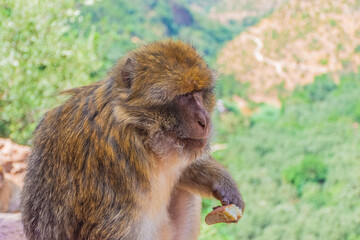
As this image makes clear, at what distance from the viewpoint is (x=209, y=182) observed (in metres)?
2.78

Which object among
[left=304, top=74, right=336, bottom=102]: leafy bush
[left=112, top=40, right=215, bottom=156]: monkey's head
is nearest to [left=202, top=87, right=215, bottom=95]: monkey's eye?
[left=112, top=40, right=215, bottom=156]: monkey's head

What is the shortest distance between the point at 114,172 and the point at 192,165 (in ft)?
2.03

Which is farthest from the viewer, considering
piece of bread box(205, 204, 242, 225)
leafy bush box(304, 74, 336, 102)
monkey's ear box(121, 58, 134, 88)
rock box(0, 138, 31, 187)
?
leafy bush box(304, 74, 336, 102)

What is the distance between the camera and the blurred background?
21.5 ft

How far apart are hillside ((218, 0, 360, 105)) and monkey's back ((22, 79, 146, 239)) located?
76.2 ft

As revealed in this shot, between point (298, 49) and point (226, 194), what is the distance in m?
25.4

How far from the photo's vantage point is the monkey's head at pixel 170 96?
2.26 metres

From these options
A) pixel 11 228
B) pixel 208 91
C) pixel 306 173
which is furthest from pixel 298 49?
pixel 208 91

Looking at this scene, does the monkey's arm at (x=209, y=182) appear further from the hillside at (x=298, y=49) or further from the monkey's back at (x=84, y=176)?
the hillside at (x=298, y=49)

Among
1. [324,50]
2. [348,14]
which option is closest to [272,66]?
[324,50]

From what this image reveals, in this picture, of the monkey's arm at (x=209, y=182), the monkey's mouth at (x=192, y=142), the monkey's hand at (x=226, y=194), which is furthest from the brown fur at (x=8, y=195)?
the monkey's mouth at (x=192, y=142)

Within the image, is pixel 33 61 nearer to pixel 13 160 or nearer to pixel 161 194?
pixel 13 160

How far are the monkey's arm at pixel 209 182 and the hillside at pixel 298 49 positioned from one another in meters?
22.8

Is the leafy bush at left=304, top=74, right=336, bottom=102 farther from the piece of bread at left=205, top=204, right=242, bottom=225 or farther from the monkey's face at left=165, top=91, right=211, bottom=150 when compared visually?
the monkey's face at left=165, top=91, right=211, bottom=150
